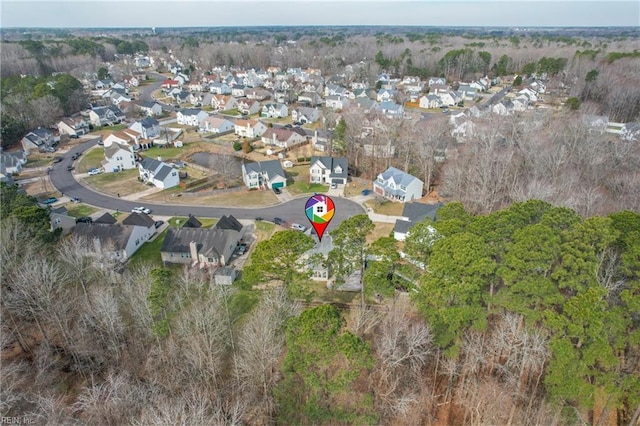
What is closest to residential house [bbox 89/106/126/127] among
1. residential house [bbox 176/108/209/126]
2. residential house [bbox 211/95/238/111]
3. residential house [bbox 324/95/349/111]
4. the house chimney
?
residential house [bbox 176/108/209/126]

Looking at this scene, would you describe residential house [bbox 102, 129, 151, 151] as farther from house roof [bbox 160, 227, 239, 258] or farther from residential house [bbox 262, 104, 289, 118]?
house roof [bbox 160, 227, 239, 258]

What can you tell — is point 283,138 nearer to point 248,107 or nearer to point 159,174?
point 159,174

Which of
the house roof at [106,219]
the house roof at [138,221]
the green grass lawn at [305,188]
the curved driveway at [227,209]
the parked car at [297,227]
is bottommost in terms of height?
the curved driveway at [227,209]

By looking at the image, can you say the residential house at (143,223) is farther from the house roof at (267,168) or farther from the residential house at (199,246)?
the house roof at (267,168)

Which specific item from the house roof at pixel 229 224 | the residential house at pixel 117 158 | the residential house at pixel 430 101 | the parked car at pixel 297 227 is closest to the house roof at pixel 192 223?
the house roof at pixel 229 224

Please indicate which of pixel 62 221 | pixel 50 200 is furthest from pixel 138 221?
pixel 50 200

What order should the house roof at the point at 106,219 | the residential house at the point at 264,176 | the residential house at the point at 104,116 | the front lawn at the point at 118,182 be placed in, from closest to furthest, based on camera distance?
1. the house roof at the point at 106,219
2. the residential house at the point at 264,176
3. the front lawn at the point at 118,182
4. the residential house at the point at 104,116

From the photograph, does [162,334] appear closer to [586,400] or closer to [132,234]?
[132,234]
